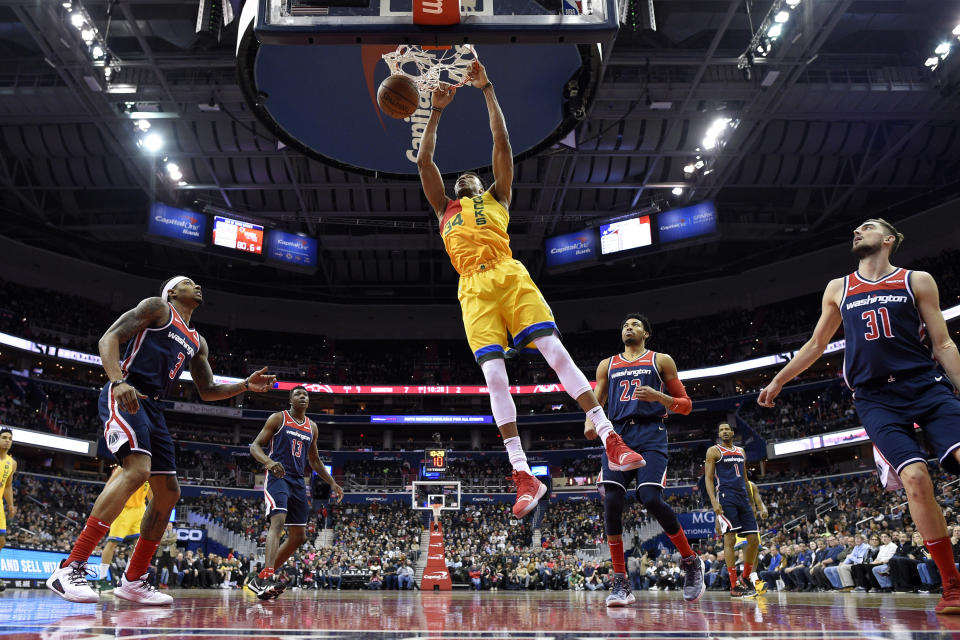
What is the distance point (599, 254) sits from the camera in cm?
2236

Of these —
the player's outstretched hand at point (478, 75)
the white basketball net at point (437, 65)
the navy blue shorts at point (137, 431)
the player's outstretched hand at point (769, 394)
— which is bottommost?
the navy blue shorts at point (137, 431)

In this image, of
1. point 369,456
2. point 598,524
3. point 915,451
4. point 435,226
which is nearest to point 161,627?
point 915,451

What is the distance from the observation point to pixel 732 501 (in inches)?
315

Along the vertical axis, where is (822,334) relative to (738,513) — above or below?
above

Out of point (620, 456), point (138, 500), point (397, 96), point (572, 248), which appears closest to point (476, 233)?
point (397, 96)

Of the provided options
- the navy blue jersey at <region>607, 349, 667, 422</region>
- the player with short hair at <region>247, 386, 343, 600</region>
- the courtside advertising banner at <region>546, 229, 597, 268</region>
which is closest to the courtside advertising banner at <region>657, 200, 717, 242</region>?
the courtside advertising banner at <region>546, 229, 597, 268</region>

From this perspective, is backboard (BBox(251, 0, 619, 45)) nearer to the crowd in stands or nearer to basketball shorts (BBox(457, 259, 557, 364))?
basketball shorts (BBox(457, 259, 557, 364))

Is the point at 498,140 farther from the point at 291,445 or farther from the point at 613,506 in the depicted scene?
the point at 291,445

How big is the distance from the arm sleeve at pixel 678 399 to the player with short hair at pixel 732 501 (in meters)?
2.52

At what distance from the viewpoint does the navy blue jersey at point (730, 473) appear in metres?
8.05

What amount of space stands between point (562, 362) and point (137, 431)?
268cm

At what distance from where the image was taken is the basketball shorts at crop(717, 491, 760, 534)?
7.88 metres

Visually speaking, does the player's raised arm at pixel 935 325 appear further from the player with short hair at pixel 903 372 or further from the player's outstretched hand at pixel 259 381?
the player's outstretched hand at pixel 259 381

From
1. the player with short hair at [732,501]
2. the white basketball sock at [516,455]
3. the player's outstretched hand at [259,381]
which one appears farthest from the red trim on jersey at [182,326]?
the player with short hair at [732,501]
